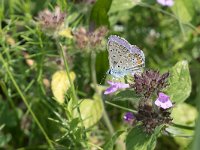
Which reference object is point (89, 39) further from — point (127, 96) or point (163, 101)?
point (163, 101)

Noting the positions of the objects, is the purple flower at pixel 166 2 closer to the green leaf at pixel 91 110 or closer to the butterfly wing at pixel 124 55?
the green leaf at pixel 91 110

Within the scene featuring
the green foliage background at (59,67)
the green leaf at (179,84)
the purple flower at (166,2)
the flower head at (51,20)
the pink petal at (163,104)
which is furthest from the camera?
the purple flower at (166,2)

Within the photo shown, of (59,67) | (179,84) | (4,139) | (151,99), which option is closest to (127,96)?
(151,99)

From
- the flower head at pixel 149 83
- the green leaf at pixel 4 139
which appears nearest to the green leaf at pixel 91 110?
the green leaf at pixel 4 139

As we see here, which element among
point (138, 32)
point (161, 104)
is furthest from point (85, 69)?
point (161, 104)

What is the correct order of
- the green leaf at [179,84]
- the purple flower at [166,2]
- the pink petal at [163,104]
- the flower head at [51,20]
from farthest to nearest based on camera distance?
1. the purple flower at [166,2]
2. the flower head at [51,20]
3. the green leaf at [179,84]
4. the pink petal at [163,104]

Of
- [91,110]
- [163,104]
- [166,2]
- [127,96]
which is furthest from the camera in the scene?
[166,2]

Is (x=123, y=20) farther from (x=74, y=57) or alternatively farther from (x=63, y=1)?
(x=63, y=1)
